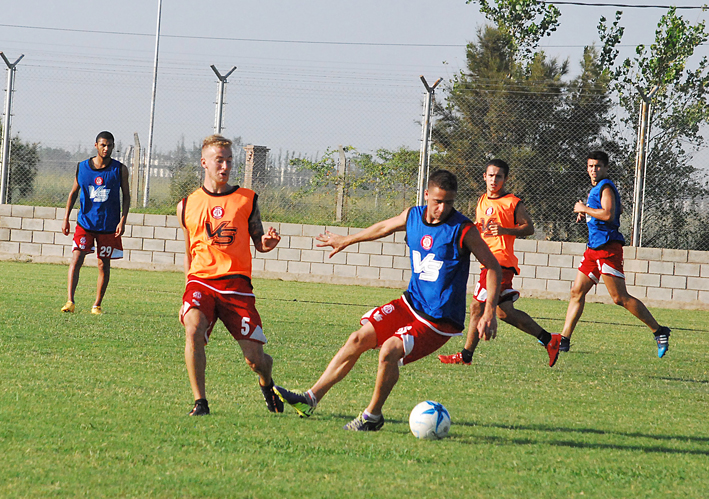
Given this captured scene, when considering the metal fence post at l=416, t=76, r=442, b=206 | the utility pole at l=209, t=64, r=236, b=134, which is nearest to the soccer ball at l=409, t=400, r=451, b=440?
the metal fence post at l=416, t=76, r=442, b=206

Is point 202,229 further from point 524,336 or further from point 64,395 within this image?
point 524,336

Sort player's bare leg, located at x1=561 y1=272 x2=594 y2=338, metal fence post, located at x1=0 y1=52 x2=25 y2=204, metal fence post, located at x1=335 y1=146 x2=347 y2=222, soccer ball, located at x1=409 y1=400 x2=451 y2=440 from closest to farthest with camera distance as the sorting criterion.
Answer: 1. soccer ball, located at x1=409 y1=400 x2=451 y2=440
2. player's bare leg, located at x1=561 y1=272 x2=594 y2=338
3. metal fence post, located at x1=335 y1=146 x2=347 y2=222
4. metal fence post, located at x1=0 y1=52 x2=25 y2=204

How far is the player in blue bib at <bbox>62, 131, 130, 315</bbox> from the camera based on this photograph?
31.2 ft

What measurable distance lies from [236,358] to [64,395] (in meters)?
2.00

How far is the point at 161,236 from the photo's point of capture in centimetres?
1634

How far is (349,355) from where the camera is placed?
16.1 feet

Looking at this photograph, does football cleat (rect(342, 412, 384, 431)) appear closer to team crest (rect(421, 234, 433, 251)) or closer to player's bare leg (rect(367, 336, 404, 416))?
player's bare leg (rect(367, 336, 404, 416))

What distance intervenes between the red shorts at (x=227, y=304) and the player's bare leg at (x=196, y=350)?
4 cm

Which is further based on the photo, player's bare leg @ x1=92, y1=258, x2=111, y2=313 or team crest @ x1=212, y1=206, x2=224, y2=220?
player's bare leg @ x1=92, y1=258, x2=111, y2=313

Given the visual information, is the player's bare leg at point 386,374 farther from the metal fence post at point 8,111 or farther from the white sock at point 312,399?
the metal fence post at point 8,111

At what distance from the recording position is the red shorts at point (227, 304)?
194 inches

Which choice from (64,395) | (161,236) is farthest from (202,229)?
(161,236)

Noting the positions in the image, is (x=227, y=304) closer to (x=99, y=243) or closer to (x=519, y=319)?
(x=519, y=319)

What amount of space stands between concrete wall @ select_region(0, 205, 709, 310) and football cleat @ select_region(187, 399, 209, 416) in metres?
10.1
